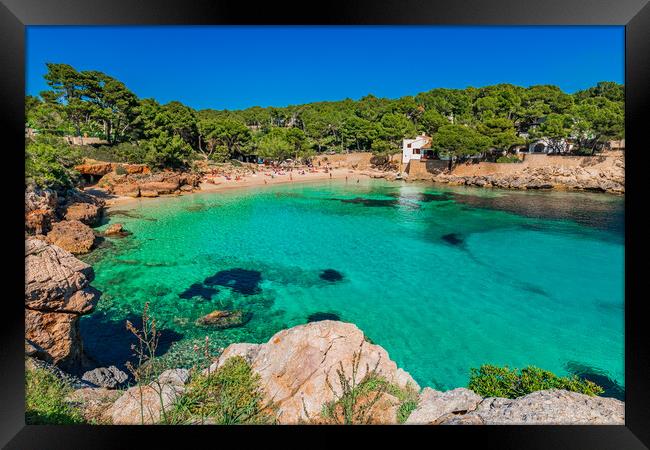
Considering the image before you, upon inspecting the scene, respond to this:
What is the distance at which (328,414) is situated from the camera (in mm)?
3162

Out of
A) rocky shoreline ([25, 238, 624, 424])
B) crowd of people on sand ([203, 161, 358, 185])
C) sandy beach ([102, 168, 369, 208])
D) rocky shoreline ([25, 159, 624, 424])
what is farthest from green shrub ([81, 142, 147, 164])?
rocky shoreline ([25, 238, 624, 424])

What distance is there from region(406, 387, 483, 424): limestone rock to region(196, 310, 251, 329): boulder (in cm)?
502

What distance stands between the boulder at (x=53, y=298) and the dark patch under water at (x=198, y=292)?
4133 millimetres

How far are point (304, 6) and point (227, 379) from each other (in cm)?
380

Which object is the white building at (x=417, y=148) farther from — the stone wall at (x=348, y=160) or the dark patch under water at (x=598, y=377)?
the dark patch under water at (x=598, y=377)

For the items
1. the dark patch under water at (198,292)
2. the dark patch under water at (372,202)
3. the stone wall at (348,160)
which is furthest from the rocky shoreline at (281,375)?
the stone wall at (348,160)

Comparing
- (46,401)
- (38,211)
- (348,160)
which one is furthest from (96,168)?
(348,160)

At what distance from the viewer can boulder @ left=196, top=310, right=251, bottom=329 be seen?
7.48m

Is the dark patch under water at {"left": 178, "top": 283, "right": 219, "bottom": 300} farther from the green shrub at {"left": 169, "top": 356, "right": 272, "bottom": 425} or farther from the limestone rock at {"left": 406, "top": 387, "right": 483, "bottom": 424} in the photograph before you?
the limestone rock at {"left": 406, "top": 387, "right": 483, "bottom": 424}

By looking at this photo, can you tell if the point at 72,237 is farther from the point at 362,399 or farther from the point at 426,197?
the point at 426,197

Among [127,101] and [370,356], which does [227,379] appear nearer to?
[370,356]

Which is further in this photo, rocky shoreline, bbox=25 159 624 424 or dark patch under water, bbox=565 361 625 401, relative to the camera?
dark patch under water, bbox=565 361 625 401

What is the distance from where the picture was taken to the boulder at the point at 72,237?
11289mm

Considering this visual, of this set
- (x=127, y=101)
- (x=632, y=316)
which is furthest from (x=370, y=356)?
(x=127, y=101)
